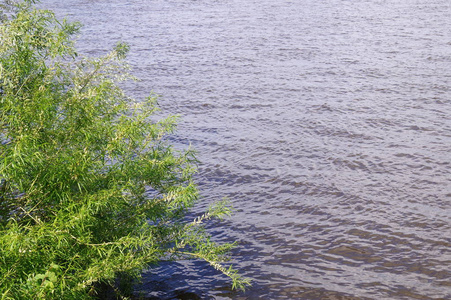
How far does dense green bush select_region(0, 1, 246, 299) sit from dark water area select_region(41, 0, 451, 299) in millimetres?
1632

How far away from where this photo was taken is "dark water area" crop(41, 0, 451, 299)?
8133 millimetres

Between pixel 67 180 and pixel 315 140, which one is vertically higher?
pixel 67 180

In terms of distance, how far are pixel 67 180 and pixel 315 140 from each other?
807cm

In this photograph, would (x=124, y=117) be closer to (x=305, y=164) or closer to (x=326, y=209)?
(x=326, y=209)

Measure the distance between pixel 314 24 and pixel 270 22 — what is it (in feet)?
7.23

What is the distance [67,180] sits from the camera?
5.84 m

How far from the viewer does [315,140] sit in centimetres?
1284

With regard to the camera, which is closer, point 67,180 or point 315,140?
point 67,180

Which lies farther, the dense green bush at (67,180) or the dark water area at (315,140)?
the dark water area at (315,140)

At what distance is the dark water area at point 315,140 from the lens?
8133 mm

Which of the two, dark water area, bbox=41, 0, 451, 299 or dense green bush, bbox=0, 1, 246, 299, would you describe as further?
dark water area, bbox=41, 0, 451, 299

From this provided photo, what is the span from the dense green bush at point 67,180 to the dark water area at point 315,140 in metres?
1.63

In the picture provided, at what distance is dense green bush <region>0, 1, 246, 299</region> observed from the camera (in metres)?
5.32

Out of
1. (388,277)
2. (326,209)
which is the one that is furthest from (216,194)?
(388,277)
